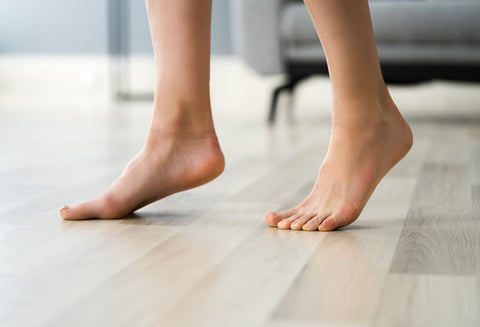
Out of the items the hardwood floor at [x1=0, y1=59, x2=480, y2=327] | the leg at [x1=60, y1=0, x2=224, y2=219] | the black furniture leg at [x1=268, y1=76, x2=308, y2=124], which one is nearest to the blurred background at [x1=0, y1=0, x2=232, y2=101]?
the black furniture leg at [x1=268, y1=76, x2=308, y2=124]

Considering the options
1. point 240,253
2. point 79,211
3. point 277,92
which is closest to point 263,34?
point 277,92

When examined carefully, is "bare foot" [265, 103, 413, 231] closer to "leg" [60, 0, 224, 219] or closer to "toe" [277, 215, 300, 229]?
"toe" [277, 215, 300, 229]

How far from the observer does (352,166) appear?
920 millimetres

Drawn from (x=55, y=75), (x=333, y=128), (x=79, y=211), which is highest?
(x=333, y=128)

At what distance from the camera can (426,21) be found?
2254 millimetres

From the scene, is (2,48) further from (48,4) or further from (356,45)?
(356,45)

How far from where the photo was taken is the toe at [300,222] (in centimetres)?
88

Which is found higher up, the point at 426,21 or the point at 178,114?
the point at 426,21

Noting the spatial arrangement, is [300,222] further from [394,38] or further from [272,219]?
[394,38]

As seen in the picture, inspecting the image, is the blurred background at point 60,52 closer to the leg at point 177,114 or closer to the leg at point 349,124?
the leg at point 177,114

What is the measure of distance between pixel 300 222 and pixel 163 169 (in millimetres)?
218

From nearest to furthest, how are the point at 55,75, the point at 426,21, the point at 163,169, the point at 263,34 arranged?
the point at 163,169
the point at 426,21
the point at 263,34
the point at 55,75

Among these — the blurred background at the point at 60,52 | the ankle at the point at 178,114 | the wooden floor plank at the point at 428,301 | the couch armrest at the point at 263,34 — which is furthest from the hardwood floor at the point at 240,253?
the blurred background at the point at 60,52

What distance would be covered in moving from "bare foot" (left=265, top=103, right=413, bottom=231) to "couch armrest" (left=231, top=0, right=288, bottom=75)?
1.52 metres
